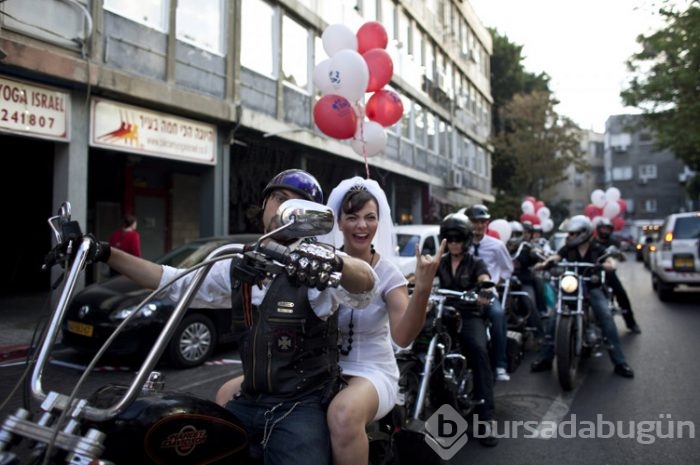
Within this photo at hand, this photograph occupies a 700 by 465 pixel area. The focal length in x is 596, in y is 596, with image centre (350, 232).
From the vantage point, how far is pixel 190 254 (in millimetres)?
8234

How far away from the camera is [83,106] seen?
33.2ft

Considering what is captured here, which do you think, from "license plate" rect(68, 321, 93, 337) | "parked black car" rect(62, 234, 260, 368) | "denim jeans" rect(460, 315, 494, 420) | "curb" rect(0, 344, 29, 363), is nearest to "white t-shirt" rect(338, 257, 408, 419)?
"denim jeans" rect(460, 315, 494, 420)

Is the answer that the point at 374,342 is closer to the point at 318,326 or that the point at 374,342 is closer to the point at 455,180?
the point at 318,326

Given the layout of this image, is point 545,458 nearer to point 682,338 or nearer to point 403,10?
point 682,338

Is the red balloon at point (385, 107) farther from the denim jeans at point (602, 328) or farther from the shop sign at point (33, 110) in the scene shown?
the shop sign at point (33, 110)

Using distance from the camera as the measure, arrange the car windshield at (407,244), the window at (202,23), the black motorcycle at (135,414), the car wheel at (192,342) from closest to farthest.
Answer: the black motorcycle at (135,414)
the car wheel at (192,342)
the car windshield at (407,244)
the window at (202,23)

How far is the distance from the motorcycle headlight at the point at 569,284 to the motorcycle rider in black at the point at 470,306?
1658mm

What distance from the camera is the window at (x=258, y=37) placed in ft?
45.8

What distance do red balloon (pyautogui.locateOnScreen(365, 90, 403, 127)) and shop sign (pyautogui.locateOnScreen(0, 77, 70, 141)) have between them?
206 inches

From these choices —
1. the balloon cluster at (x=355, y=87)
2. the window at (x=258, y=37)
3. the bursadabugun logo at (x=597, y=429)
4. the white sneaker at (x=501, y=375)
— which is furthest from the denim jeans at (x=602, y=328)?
the window at (x=258, y=37)

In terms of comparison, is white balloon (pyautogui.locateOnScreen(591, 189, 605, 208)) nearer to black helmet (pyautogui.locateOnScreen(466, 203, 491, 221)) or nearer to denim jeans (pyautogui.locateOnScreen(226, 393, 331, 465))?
black helmet (pyautogui.locateOnScreen(466, 203, 491, 221))

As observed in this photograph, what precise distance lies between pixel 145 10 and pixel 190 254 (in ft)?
19.1

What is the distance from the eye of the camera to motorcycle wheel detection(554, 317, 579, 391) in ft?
18.8

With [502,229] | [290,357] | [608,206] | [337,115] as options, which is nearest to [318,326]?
[290,357]
